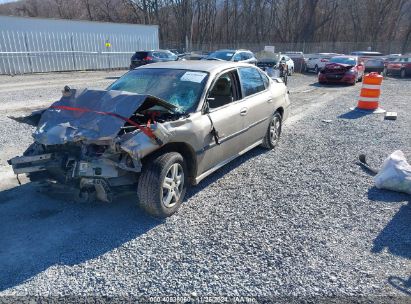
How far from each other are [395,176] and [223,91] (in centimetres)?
269

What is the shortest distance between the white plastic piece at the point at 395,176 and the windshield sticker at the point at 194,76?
290 centimetres

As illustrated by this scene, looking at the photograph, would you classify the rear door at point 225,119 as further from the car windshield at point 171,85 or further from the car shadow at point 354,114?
the car shadow at point 354,114

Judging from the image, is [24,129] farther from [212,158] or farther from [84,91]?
[212,158]

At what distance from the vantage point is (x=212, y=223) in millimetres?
3820

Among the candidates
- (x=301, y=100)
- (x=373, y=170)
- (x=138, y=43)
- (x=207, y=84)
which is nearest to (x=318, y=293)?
(x=207, y=84)

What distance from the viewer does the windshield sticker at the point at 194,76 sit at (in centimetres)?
454

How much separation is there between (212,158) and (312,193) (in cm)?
149

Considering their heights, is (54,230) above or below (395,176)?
below

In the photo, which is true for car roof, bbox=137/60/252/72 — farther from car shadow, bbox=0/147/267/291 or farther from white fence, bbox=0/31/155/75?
white fence, bbox=0/31/155/75

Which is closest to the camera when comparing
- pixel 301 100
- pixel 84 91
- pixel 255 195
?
pixel 84 91

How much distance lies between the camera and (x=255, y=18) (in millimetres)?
51500

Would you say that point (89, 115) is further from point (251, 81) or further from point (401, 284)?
point (401, 284)

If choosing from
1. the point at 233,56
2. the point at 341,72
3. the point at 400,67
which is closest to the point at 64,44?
the point at 233,56

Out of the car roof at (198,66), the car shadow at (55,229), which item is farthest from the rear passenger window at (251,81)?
the car shadow at (55,229)
